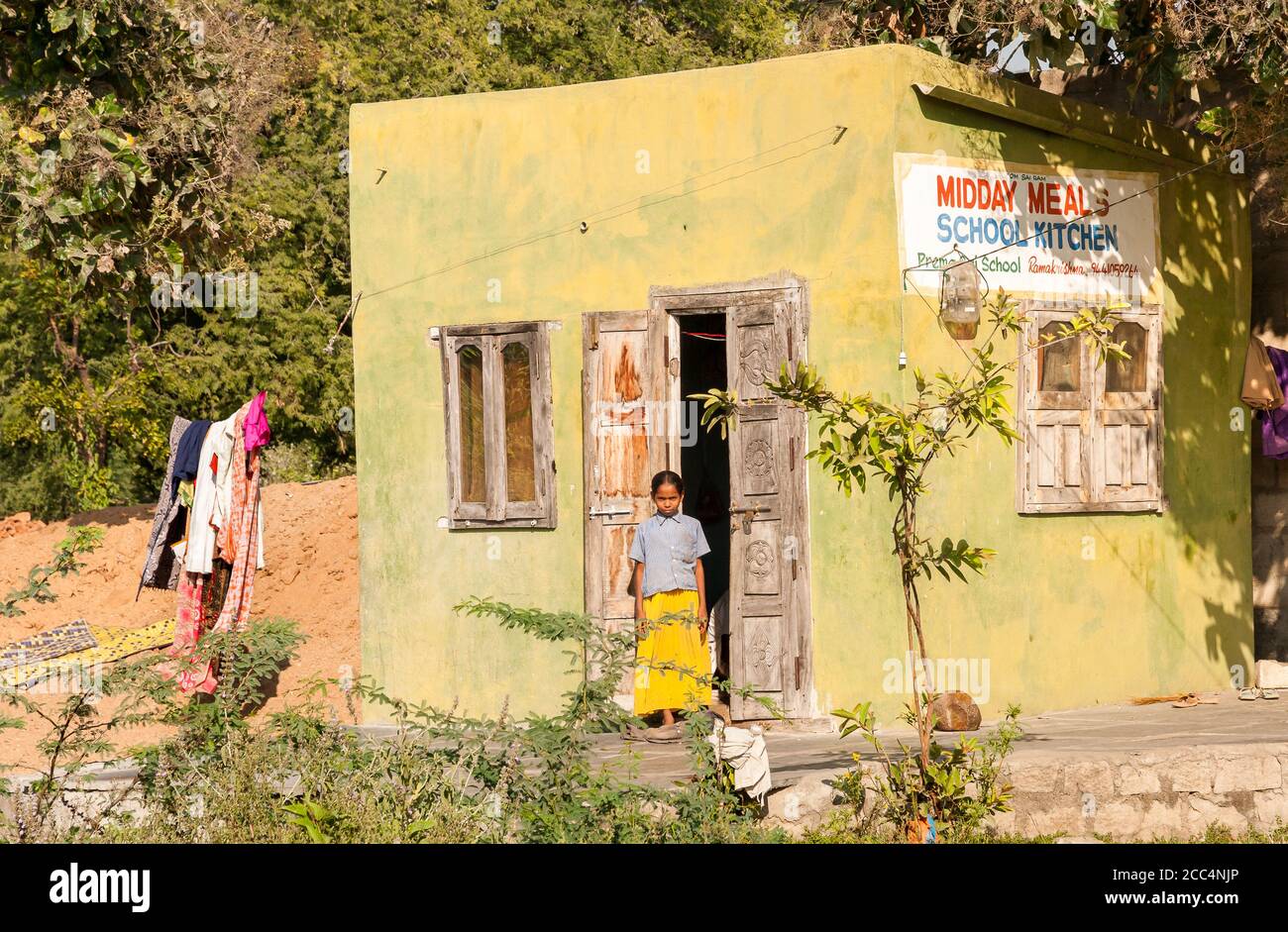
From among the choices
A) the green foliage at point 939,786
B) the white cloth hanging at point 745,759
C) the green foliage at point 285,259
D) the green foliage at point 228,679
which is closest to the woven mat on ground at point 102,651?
the green foliage at point 285,259

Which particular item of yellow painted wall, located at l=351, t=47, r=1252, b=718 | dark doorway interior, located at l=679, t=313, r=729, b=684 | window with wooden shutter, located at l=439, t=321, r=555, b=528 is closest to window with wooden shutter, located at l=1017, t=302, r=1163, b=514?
yellow painted wall, located at l=351, t=47, r=1252, b=718

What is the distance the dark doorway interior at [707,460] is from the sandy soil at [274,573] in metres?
2.91

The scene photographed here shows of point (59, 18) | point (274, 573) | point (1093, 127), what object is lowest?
point (274, 573)

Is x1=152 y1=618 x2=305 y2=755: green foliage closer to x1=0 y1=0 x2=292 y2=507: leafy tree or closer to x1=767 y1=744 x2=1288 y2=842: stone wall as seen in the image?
x1=767 y1=744 x2=1288 y2=842: stone wall

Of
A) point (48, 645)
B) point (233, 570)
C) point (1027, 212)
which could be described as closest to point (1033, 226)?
point (1027, 212)

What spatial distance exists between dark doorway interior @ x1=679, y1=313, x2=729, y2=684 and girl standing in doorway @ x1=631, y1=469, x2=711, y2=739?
2.47m

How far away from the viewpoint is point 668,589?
9633 mm

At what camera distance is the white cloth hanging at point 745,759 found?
707 cm

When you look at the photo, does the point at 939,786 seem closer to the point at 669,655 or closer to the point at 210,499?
the point at 669,655

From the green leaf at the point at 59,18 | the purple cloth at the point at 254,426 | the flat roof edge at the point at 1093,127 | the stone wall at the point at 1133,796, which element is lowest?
the stone wall at the point at 1133,796

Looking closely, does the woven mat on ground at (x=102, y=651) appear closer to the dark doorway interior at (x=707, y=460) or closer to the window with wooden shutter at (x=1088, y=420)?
the dark doorway interior at (x=707, y=460)

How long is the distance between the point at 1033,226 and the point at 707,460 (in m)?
3.37

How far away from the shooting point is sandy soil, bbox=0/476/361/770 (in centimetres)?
1472
